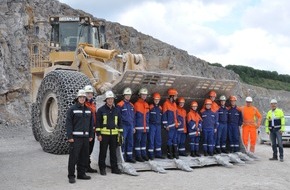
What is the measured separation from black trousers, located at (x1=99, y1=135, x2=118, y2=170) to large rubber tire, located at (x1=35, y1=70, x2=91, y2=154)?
2022mm

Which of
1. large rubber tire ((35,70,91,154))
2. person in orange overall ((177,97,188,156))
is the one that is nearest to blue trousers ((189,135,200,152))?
person in orange overall ((177,97,188,156))

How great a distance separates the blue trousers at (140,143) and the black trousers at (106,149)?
0.77 m

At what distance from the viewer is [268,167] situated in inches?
434

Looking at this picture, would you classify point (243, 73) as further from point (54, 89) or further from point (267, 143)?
point (54, 89)

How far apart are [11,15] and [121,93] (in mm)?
22133

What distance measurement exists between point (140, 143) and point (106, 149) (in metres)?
1.09

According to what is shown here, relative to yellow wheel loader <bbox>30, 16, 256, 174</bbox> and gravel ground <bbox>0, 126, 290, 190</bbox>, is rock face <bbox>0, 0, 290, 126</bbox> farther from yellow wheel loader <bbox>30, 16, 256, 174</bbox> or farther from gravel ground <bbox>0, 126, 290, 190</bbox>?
gravel ground <bbox>0, 126, 290, 190</bbox>

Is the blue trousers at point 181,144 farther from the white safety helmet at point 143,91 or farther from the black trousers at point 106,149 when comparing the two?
the black trousers at point 106,149

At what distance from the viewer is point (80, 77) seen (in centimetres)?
1134

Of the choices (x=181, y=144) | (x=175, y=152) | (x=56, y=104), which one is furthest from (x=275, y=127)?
(x=56, y=104)

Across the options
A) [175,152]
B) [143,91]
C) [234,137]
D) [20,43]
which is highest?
[20,43]

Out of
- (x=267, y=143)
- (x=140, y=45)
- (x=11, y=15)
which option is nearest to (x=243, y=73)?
(x=140, y=45)

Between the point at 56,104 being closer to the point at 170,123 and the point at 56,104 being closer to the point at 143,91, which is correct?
the point at 143,91

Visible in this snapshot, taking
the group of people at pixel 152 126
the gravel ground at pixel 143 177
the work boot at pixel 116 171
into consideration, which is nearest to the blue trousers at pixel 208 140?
the group of people at pixel 152 126
